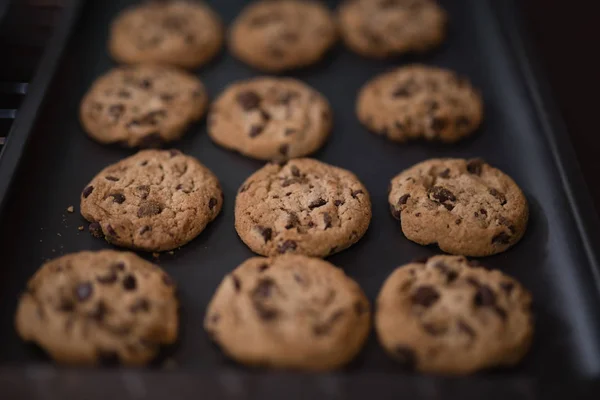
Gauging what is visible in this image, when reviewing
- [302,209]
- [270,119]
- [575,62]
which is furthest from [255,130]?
[575,62]

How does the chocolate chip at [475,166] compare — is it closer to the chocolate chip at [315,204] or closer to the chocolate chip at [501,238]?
the chocolate chip at [501,238]

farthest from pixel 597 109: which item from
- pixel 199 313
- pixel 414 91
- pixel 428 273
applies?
pixel 199 313

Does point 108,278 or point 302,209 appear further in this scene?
point 302,209

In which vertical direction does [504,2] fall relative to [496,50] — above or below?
above

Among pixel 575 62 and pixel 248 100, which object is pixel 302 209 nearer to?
pixel 248 100

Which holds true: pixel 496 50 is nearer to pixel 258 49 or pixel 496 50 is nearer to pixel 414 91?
pixel 414 91
